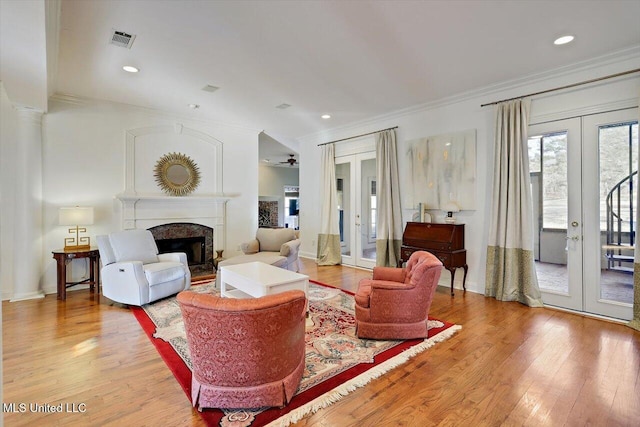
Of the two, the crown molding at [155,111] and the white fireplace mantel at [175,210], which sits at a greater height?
the crown molding at [155,111]

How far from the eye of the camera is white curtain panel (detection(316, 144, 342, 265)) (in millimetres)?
6852

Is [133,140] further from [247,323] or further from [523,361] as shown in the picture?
[523,361]

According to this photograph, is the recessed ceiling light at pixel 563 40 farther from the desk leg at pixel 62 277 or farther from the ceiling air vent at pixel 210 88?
the desk leg at pixel 62 277

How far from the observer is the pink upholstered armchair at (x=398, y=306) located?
10.0 ft

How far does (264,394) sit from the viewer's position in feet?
7.06

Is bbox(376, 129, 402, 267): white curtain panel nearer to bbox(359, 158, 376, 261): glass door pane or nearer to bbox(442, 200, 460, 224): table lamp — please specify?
bbox(359, 158, 376, 261): glass door pane

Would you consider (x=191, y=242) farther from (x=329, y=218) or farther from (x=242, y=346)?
(x=242, y=346)

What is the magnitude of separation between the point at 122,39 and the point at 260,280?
3.01 meters

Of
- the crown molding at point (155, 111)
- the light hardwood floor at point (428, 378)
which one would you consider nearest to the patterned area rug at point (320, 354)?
the light hardwood floor at point (428, 378)

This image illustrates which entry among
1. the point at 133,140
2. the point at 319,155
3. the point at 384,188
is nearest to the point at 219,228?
the point at 133,140

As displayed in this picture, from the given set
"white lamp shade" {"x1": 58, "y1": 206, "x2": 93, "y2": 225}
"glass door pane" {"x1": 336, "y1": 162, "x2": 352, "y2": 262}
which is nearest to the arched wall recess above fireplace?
"white lamp shade" {"x1": 58, "y1": 206, "x2": 93, "y2": 225}

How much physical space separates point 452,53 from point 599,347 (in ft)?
10.8

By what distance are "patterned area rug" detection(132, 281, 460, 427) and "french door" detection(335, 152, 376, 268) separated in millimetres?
2272

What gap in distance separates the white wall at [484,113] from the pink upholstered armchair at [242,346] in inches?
139
